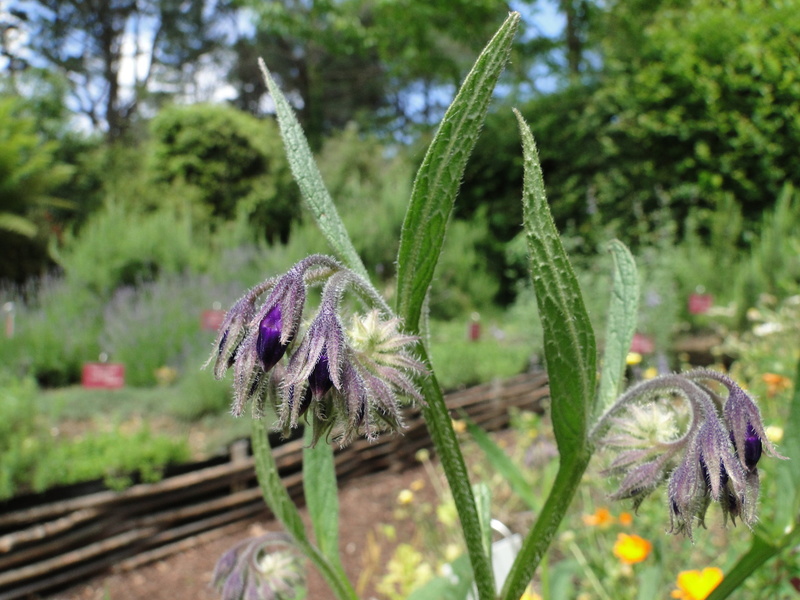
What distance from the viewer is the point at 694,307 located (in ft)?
17.6

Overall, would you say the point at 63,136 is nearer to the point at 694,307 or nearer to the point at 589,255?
the point at 589,255

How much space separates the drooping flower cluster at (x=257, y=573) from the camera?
3.53 feet

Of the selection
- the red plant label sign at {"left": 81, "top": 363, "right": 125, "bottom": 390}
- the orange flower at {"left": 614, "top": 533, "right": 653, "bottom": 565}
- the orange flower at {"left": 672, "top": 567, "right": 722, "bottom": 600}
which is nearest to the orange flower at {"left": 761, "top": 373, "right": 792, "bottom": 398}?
the orange flower at {"left": 614, "top": 533, "right": 653, "bottom": 565}

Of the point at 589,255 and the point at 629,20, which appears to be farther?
the point at 629,20

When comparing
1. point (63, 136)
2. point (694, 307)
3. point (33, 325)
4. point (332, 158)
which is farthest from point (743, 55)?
point (63, 136)

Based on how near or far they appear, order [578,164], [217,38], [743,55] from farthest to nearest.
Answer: [217,38] < [578,164] < [743,55]

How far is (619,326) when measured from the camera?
918mm

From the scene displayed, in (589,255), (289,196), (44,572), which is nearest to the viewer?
(44,572)

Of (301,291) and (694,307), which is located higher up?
(301,291)

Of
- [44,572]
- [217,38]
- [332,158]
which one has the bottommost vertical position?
[44,572]

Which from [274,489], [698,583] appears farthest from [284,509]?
[698,583]

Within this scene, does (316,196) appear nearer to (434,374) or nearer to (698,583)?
(434,374)

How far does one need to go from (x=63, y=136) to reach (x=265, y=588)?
1534cm

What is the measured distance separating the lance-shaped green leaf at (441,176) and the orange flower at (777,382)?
291 cm
